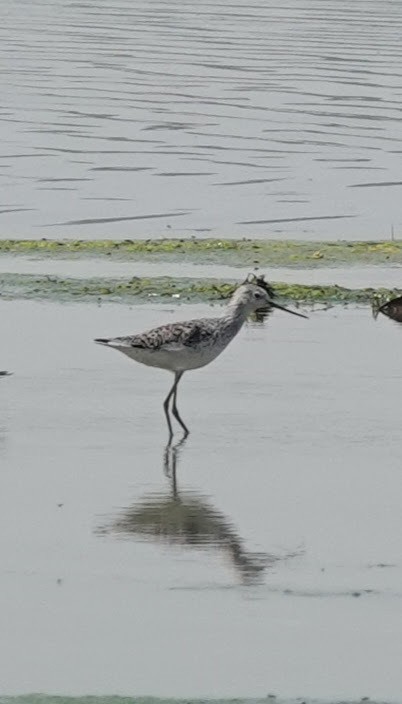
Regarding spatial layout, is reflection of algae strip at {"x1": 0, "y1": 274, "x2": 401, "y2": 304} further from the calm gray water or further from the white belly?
the white belly

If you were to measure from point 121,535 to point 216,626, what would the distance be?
1505 millimetres

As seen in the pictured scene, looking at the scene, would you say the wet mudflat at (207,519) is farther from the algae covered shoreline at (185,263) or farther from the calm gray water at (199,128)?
the calm gray water at (199,128)

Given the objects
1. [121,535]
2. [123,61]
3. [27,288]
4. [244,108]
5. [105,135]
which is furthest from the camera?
[123,61]

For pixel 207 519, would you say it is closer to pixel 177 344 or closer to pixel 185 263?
pixel 177 344

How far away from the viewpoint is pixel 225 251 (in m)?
18.8

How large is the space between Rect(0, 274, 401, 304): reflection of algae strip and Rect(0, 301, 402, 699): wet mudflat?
49.8 inches

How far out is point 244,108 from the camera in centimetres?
3338

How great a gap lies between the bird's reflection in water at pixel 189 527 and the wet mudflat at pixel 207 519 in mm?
16

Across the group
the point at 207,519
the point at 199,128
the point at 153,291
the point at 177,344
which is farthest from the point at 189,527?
the point at 199,128

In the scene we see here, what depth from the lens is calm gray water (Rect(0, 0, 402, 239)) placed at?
21.9 meters

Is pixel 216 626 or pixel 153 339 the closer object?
pixel 216 626

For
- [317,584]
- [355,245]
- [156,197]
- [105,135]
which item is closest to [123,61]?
[105,135]

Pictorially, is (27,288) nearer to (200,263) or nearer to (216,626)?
(200,263)

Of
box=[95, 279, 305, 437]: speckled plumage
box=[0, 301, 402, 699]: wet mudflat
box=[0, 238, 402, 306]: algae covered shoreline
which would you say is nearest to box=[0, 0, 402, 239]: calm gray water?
box=[0, 238, 402, 306]: algae covered shoreline
